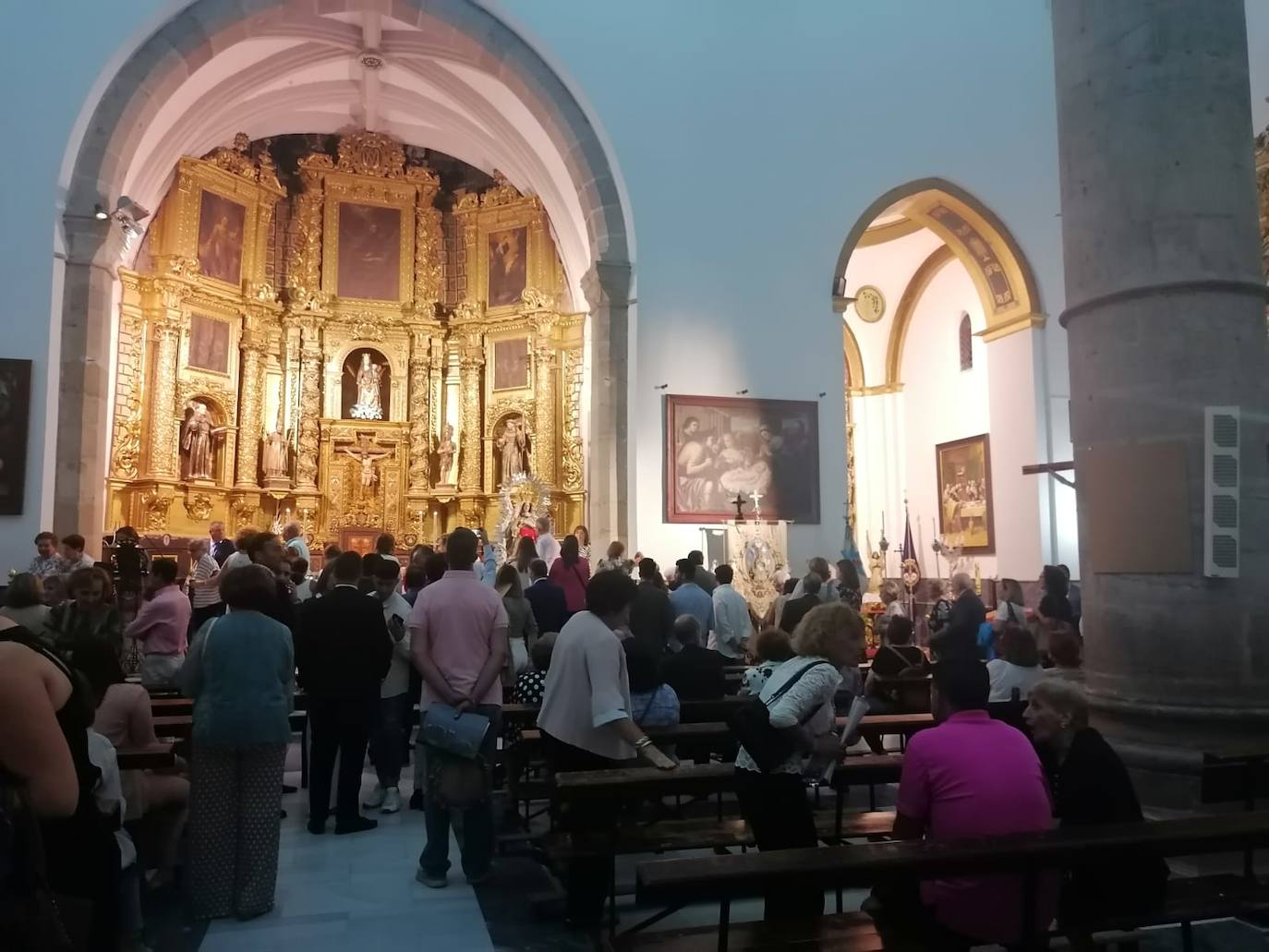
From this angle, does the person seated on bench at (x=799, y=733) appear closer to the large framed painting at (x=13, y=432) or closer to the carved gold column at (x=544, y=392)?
the large framed painting at (x=13, y=432)

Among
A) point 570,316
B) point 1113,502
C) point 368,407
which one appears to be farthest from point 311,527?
point 1113,502

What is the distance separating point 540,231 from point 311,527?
22.3ft

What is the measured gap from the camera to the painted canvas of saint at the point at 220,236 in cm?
1638

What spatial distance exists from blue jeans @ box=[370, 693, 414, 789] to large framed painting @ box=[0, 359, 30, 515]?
6.78 metres

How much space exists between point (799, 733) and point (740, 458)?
31.5 ft

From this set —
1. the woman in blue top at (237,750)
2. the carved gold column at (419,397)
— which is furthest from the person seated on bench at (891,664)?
the carved gold column at (419,397)

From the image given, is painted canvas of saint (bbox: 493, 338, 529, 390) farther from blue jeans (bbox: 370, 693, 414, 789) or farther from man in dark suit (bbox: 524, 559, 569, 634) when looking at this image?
blue jeans (bbox: 370, 693, 414, 789)

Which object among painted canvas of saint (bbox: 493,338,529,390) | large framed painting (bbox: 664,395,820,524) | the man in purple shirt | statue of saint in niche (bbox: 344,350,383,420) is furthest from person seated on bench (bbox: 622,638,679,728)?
statue of saint in niche (bbox: 344,350,383,420)

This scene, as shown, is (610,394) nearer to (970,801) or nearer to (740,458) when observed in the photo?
(740,458)

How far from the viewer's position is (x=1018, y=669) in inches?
201

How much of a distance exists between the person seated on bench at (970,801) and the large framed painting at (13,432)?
10.4 meters

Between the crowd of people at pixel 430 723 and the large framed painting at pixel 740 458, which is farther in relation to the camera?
the large framed painting at pixel 740 458

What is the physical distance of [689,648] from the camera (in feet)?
18.6

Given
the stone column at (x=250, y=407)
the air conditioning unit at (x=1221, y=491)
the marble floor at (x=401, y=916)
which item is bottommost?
the marble floor at (x=401, y=916)
